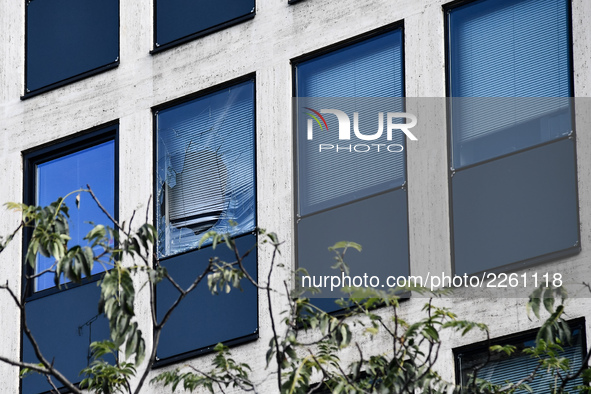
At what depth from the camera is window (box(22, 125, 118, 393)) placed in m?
22.3

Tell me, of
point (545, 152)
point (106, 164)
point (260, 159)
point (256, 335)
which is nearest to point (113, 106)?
point (106, 164)

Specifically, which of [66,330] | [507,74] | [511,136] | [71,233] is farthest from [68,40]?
[511,136]

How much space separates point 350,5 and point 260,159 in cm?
242

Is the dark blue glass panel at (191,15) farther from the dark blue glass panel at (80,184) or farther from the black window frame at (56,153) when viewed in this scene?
the dark blue glass panel at (80,184)

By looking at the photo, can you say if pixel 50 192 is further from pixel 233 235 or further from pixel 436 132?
pixel 436 132

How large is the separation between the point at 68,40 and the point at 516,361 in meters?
9.27

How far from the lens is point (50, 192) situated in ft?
78.2

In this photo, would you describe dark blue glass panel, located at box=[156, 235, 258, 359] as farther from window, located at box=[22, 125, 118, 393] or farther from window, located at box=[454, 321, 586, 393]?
window, located at box=[454, 321, 586, 393]

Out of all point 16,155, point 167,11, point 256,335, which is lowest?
point 256,335

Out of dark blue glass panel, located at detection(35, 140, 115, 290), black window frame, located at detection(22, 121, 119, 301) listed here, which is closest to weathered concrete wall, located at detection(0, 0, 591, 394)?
black window frame, located at detection(22, 121, 119, 301)

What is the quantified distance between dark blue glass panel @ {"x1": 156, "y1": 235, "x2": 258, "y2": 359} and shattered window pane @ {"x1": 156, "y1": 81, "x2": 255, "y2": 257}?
0.34 meters

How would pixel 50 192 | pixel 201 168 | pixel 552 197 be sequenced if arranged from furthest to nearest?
pixel 50 192 → pixel 201 168 → pixel 552 197

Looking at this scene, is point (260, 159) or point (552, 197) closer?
point (552, 197)

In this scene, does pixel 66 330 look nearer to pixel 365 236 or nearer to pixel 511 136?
pixel 365 236
